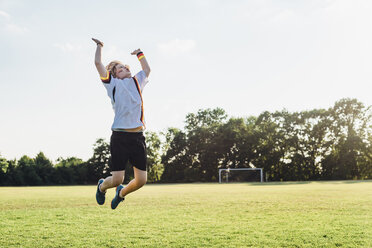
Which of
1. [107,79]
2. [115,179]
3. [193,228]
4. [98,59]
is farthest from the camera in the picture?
[193,228]

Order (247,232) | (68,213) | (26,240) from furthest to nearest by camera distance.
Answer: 1. (68,213)
2. (247,232)
3. (26,240)

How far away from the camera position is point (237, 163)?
214 feet

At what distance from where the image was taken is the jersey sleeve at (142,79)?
16.8ft

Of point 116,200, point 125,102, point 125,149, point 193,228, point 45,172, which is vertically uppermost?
point 125,102

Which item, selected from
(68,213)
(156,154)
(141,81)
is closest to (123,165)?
(141,81)

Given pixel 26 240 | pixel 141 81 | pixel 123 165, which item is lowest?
pixel 26 240

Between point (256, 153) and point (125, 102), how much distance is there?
199ft

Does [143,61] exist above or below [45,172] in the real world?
above

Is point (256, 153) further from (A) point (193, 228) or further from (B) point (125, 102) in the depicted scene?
(B) point (125, 102)

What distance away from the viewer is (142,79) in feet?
16.9

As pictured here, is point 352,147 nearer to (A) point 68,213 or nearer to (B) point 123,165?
(A) point 68,213

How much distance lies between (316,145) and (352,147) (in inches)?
228

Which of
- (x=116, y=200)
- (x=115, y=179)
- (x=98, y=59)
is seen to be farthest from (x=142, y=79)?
(x=116, y=200)

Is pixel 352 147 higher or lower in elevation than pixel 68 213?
higher
